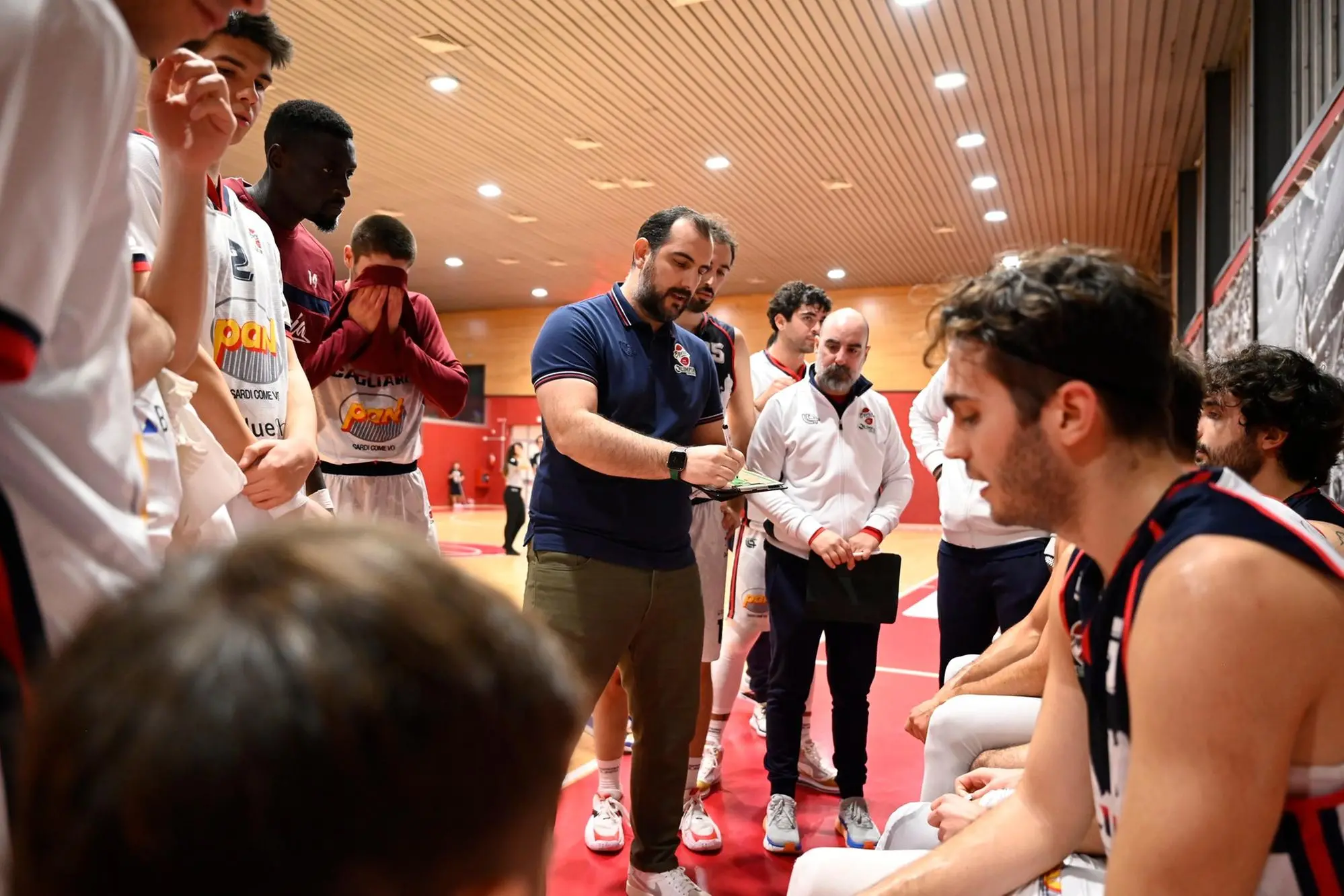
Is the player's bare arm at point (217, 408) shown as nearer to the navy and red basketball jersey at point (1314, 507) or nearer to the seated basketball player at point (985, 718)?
the seated basketball player at point (985, 718)

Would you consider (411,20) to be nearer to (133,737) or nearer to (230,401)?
(230,401)

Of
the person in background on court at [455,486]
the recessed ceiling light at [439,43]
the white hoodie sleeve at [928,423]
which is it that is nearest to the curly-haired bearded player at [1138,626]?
the white hoodie sleeve at [928,423]

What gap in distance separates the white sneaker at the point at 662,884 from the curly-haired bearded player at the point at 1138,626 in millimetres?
1550

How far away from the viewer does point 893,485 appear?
431 centimetres

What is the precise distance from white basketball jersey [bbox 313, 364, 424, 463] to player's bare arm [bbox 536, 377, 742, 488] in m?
1.09

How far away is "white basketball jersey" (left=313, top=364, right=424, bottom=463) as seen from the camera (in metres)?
3.57

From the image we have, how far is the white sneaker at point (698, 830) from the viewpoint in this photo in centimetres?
351

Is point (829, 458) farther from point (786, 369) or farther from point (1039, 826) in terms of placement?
point (1039, 826)

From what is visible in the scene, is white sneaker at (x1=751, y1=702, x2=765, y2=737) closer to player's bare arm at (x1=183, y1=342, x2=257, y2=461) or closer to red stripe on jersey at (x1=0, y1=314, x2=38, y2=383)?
player's bare arm at (x1=183, y1=342, x2=257, y2=461)

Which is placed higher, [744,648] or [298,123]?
[298,123]

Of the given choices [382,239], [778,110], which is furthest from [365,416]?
[778,110]

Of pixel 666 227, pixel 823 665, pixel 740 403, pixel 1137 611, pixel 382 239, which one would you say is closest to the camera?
pixel 1137 611

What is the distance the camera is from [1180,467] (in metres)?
1.43

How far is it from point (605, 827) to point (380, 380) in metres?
1.93
